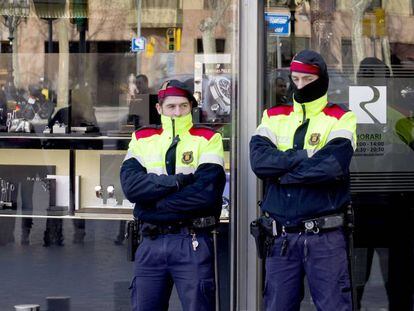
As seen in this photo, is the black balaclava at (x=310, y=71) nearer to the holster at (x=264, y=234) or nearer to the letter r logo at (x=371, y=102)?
the holster at (x=264, y=234)

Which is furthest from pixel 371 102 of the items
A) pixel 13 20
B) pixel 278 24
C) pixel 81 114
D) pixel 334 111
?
pixel 13 20

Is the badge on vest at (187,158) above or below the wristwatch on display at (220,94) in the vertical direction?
below

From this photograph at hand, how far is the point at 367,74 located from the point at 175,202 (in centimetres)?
181

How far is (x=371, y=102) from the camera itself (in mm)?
6379

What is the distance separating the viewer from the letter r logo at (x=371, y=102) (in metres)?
6.36

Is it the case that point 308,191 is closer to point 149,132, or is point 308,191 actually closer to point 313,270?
point 313,270

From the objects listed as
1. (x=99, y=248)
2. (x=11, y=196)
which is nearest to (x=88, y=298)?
(x=99, y=248)

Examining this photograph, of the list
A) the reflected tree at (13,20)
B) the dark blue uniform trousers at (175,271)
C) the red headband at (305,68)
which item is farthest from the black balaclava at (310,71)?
the reflected tree at (13,20)

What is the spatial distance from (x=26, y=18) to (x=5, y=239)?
1576 millimetres

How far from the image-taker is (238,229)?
6.36m

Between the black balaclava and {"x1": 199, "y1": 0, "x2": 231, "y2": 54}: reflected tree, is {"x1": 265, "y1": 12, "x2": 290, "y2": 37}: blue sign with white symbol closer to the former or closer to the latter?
{"x1": 199, "y1": 0, "x2": 231, "y2": 54}: reflected tree

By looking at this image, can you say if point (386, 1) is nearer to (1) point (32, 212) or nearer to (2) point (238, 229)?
(2) point (238, 229)

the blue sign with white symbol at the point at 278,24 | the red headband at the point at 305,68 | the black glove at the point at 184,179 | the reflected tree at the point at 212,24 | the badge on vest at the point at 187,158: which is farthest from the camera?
the reflected tree at the point at 212,24

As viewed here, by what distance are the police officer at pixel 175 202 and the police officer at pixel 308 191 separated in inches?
12.6
